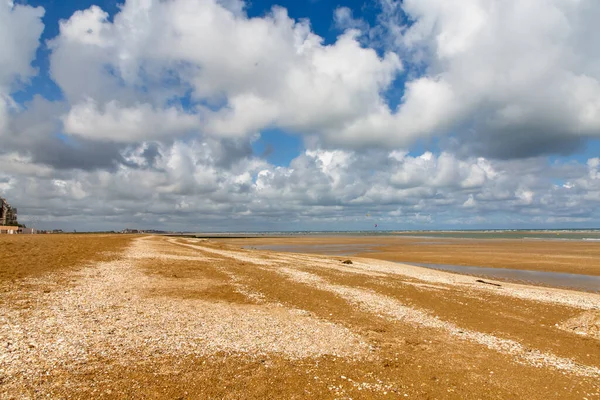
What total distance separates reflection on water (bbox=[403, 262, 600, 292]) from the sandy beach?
40.0ft

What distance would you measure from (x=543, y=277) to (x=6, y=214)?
196468mm

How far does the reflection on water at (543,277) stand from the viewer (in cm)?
3297

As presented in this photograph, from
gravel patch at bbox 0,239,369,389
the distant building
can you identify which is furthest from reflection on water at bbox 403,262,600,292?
the distant building

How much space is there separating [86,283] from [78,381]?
44.7ft

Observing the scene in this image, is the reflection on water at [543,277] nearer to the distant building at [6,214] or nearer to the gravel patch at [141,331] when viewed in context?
the gravel patch at [141,331]

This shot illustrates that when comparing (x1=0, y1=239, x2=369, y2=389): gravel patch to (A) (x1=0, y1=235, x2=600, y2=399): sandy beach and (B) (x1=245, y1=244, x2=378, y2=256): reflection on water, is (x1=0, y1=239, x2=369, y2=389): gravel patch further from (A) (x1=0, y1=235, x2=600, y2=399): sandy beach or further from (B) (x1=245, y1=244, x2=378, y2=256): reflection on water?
(B) (x1=245, y1=244, x2=378, y2=256): reflection on water

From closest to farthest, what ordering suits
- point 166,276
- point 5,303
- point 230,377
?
point 230,377 → point 5,303 → point 166,276

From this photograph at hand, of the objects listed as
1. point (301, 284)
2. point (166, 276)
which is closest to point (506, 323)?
point (301, 284)

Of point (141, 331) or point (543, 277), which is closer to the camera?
point (141, 331)

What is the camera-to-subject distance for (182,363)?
993 cm

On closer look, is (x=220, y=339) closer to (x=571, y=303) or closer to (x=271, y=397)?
(x=271, y=397)

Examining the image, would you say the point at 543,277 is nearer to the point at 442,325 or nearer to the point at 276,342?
the point at 442,325

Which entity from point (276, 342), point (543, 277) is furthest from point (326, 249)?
point (276, 342)

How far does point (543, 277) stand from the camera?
37844 millimetres
